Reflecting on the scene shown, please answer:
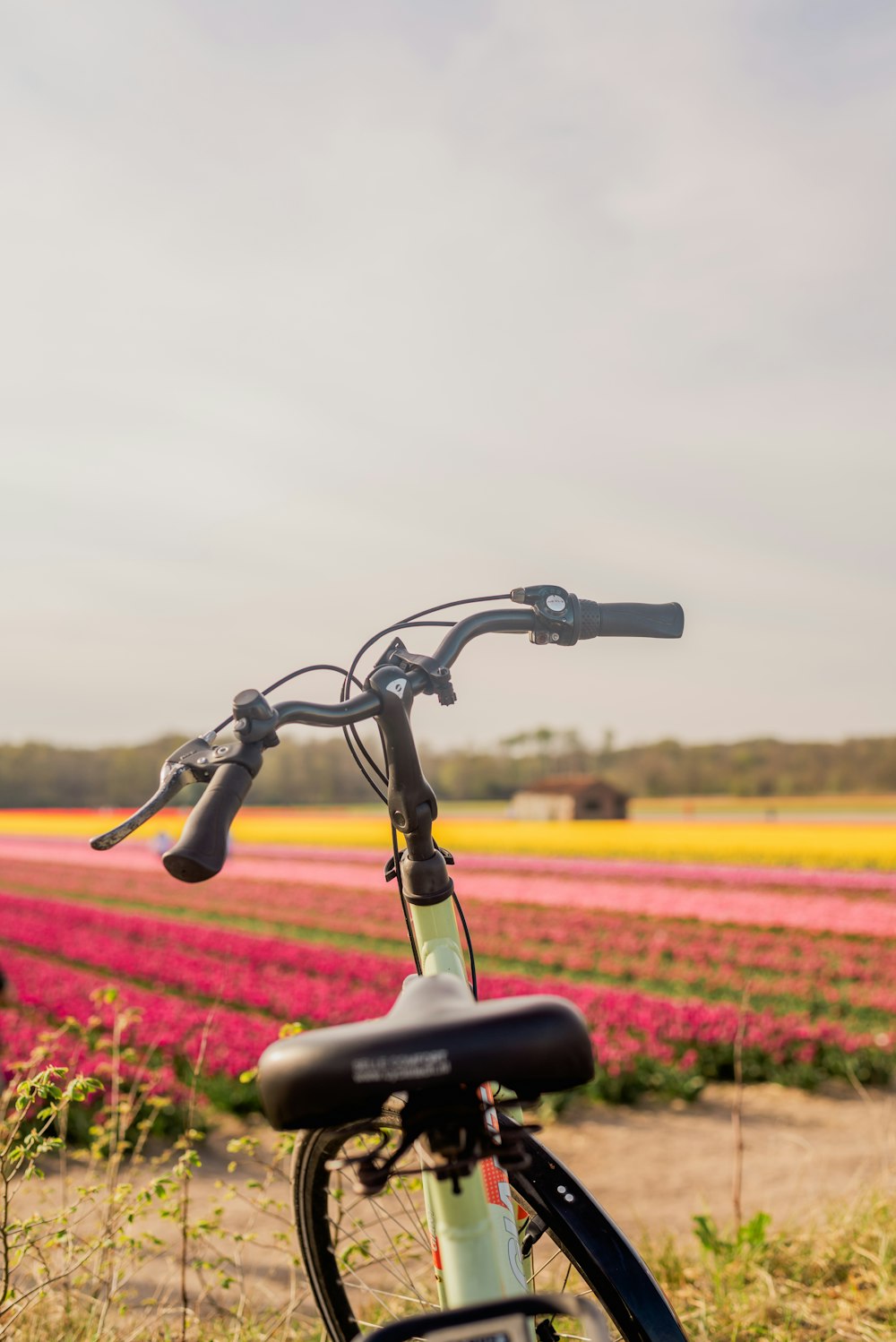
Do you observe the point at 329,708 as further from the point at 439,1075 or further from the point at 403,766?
the point at 439,1075

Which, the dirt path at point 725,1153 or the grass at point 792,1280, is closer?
the grass at point 792,1280

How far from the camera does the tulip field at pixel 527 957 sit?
7.45 metres

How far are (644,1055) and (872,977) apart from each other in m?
4.22

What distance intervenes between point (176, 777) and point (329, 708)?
23 centimetres

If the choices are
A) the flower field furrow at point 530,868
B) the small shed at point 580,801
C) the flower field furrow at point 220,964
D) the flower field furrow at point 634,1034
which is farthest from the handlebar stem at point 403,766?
the small shed at point 580,801

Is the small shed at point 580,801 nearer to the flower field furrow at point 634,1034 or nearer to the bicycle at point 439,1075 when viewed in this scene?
the flower field furrow at point 634,1034

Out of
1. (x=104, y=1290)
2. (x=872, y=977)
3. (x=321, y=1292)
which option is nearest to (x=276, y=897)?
(x=872, y=977)

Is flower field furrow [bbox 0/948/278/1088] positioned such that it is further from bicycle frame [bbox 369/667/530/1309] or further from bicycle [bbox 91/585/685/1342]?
bicycle frame [bbox 369/667/530/1309]

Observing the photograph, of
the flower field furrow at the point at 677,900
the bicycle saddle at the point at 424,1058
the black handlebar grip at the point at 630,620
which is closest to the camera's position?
the bicycle saddle at the point at 424,1058

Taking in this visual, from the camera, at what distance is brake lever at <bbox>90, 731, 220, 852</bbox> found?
1376 mm

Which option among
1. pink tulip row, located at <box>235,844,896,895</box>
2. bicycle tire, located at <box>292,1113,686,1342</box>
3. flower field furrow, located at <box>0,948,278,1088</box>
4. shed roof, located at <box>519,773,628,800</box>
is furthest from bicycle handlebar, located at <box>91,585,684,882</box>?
shed roof, located at <box>519,773,628,800</box>

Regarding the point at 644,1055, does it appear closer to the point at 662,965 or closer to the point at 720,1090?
the point at 720,1090

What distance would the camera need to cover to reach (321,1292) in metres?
1.88

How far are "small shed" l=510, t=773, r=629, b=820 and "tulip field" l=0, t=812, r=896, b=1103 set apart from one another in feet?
47.0
